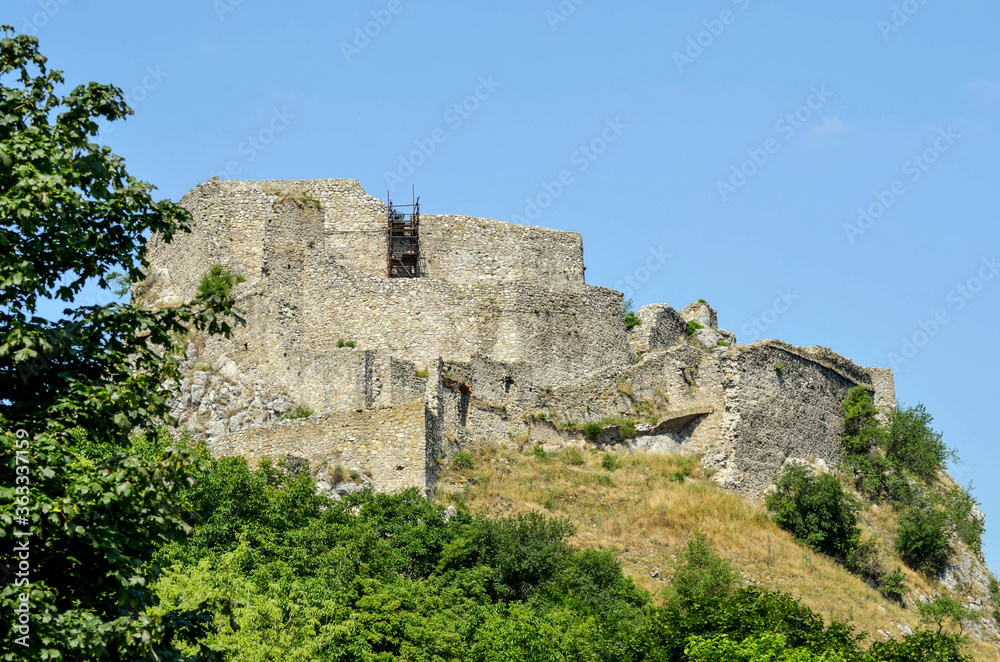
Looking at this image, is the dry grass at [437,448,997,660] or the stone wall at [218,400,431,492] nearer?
the dry grass at [437,448,997,660]

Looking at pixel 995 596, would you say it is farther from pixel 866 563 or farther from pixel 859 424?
pixel 859 424

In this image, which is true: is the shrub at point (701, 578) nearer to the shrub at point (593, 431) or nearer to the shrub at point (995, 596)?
the shrub at point (593, 431)

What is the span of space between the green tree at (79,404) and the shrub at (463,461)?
784 inches

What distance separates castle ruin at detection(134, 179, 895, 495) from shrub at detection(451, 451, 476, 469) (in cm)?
39

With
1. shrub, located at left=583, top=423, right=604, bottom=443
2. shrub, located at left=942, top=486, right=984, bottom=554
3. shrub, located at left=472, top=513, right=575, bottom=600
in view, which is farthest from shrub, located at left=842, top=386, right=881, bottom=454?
shrub, located at left=472, top=513, right=575, bottom=600

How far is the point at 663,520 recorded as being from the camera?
33.2 m

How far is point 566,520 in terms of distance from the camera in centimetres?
3156

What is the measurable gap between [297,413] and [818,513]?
14.5m

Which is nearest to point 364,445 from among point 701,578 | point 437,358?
point 437,358

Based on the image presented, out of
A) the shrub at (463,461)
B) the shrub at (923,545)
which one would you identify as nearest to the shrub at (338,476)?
the shrub at (463,461)

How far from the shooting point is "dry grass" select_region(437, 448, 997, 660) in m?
31.2

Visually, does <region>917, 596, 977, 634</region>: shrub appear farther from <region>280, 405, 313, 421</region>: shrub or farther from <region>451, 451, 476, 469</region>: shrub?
<region>280, 405, 313, 421</region>: shrub

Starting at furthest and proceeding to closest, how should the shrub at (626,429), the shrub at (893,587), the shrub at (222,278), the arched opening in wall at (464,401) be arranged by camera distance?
the shrub at (222,278)
the shrub at (626,429)
the arched opening in wall at (464,401)
the shrub at (893,587)

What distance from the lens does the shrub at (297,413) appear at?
36.0 m
